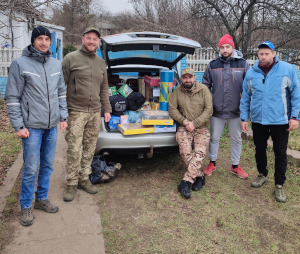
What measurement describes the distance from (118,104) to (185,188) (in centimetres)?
149

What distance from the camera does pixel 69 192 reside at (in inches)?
147

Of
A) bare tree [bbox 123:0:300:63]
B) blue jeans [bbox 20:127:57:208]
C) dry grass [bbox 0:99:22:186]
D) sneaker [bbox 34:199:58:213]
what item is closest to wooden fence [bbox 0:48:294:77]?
bare tree [bbox 123:0:300:63]

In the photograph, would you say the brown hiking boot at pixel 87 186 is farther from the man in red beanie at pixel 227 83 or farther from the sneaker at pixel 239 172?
the sneaker at pixel 239 172

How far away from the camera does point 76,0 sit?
154 inches

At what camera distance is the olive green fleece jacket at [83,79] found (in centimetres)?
352

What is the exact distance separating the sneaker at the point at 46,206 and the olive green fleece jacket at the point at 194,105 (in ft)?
6.37

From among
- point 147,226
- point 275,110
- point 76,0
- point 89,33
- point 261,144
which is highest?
point 76,0

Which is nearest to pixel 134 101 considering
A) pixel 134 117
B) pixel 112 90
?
pixel 134 117

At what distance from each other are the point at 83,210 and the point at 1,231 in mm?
857

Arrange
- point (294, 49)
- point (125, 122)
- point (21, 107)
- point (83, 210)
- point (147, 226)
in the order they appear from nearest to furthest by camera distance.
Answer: point (21, 107) → point (147, 226) → point (83, 210) → point (125, 122) → point (294, 49)

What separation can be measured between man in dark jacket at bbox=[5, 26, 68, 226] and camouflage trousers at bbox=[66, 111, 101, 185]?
13.6 inches

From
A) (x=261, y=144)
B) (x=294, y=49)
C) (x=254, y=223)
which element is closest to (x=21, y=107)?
(x=254, y=223)

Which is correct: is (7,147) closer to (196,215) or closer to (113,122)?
(113,122)

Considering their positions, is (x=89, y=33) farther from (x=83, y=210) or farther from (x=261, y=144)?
(x=261, y=144)
